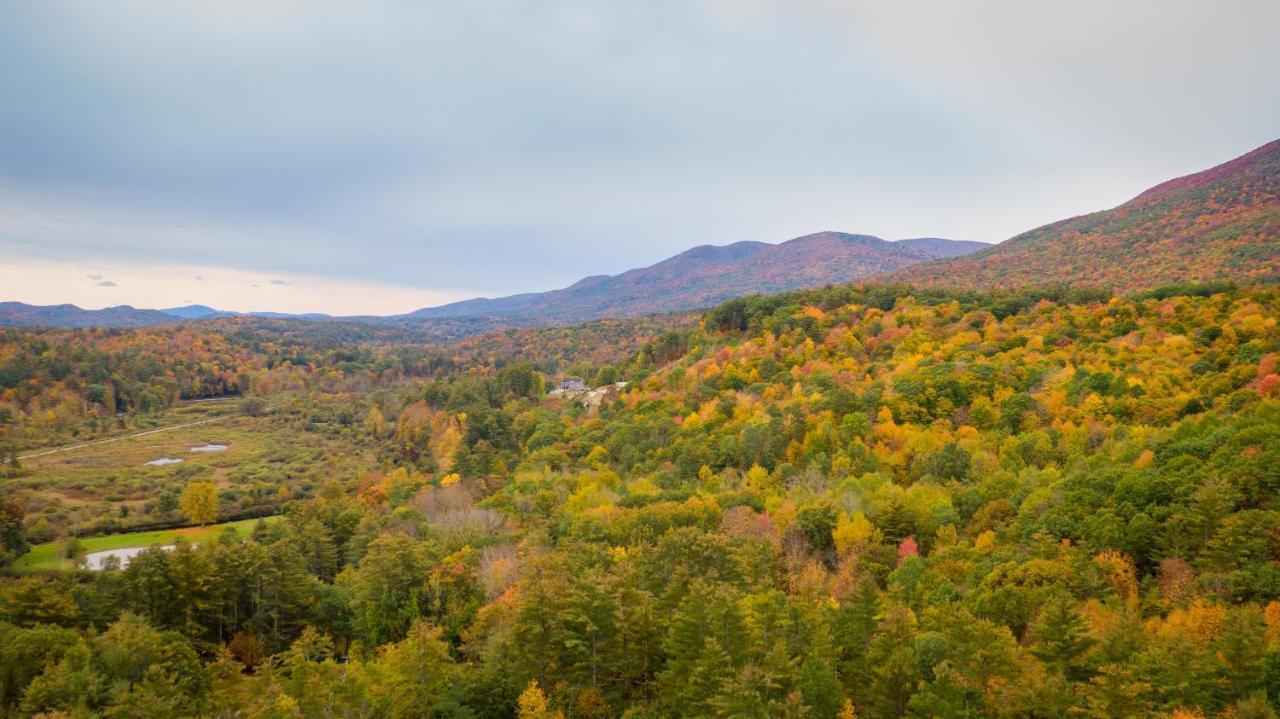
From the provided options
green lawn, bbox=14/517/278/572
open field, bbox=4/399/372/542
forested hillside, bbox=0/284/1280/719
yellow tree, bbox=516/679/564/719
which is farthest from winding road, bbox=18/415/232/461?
yellow tree, bbox=516/679/564/719

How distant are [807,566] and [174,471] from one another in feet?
326

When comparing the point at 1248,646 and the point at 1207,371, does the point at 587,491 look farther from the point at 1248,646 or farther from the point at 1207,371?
the point at 1207,371

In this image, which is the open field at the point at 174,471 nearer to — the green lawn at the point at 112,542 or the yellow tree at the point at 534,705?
the green lawn at the point at 112,542

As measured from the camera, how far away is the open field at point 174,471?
2886 inches

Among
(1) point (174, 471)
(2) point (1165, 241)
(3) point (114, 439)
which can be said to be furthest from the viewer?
(3) point (114, 439)

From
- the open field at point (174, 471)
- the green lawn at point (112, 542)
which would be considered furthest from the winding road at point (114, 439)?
the green lawn at point (112, 542)

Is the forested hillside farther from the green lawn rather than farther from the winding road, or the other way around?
the winding road

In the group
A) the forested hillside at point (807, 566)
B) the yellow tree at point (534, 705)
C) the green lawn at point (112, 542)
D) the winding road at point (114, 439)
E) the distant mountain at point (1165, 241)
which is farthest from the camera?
the winding road at point (114, 439)

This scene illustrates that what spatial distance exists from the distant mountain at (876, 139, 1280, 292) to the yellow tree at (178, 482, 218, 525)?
12250cm

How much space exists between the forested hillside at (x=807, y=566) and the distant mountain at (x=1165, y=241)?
24707 mm

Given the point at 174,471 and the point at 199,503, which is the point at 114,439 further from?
the point at 199,503

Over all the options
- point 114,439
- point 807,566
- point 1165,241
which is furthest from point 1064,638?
point 114,439

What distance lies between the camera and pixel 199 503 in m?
72.3

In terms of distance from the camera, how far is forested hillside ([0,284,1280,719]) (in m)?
19.4
